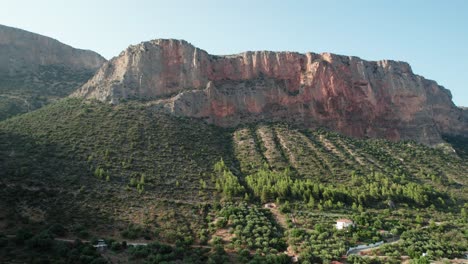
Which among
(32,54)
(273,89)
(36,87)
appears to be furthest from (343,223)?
(32,54)

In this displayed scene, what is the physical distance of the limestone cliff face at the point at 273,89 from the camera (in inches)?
2923

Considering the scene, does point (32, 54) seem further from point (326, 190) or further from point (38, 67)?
point (326, 190)

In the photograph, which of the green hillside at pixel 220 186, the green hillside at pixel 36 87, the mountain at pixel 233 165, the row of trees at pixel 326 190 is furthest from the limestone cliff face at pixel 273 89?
the row of trees at pixel 326 190

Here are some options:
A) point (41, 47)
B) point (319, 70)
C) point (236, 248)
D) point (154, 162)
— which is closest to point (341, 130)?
point (319, 70)

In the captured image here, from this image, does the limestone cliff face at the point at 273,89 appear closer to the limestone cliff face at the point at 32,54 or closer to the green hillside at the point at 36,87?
the green hillside at the point at 36,87

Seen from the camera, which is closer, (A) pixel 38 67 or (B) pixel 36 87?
(B) pixel 36 87

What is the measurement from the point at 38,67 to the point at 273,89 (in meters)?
55.1

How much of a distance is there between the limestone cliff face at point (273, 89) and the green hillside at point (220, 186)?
16.3ft

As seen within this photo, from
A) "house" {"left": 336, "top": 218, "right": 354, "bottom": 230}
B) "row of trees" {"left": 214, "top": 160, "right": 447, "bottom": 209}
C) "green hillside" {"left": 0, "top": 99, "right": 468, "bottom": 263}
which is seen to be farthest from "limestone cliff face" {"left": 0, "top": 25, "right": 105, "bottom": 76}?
"house" {"left": 336, "top": 218, "right": 354, "bottom": 230}

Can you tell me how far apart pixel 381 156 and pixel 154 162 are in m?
36.6

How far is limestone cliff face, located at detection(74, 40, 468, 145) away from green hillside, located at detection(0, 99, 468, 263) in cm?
496

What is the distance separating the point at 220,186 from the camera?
49312mm

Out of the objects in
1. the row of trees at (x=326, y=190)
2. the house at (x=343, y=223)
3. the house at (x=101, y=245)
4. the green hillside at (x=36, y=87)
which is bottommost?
the house at (x=101, y=245)

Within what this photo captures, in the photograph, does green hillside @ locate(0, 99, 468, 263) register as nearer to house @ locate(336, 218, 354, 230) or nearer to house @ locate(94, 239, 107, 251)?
house @ locate(336, 218, 354, 230)
